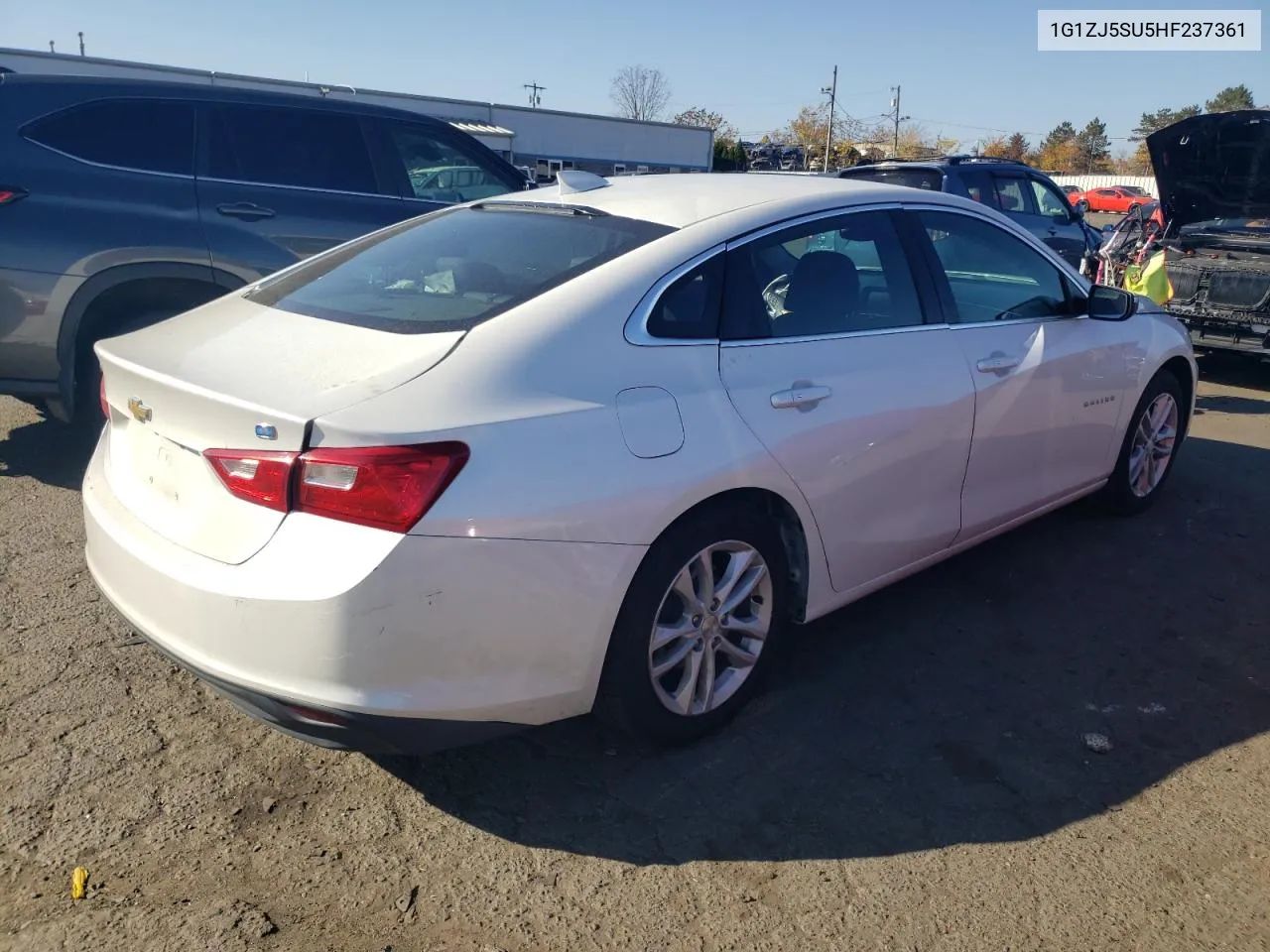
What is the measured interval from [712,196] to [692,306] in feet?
2.15

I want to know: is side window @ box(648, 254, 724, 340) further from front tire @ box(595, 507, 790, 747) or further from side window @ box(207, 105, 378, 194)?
side window @ box(207, 105, 378, 194)

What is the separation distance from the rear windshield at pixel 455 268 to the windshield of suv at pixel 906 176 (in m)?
7.15

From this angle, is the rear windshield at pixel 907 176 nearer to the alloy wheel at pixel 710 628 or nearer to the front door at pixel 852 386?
the front door at pixel 852 386

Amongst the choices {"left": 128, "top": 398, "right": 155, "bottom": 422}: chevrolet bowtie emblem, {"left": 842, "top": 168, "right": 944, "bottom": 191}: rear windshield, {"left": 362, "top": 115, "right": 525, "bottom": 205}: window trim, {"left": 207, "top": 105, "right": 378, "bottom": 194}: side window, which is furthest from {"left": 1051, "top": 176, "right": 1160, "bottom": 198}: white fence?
{"left": 128, "top": 398, "right": 155, "bottom": 422}: chevrolet bowtie emblem

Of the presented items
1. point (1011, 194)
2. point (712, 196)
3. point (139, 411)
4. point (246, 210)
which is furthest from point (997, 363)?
point (1011, 194)

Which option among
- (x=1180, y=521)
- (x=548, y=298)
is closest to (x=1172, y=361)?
(x=1180, y=521)

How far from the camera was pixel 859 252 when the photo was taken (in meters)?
3.63

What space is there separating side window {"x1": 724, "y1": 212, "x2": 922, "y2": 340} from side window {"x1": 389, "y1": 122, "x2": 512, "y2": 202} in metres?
3.32

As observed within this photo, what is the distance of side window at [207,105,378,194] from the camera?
5672mm

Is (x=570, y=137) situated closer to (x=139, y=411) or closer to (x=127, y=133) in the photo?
(x=127, y=133)

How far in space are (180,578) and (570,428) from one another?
40.3 inches

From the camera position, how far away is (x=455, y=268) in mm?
3178

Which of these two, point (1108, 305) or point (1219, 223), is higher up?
point (1219, 223)

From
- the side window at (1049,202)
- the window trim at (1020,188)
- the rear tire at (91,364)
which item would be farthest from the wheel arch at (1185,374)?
the side window at (1049,202)
